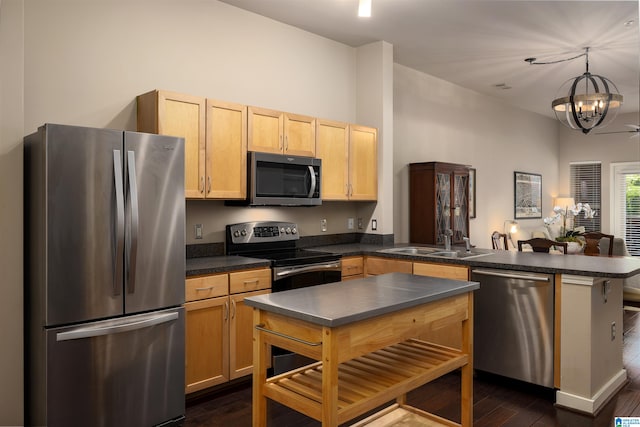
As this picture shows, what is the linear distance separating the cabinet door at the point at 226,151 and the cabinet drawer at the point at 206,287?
63 cm

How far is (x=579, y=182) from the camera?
358 inches

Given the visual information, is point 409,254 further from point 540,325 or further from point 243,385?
point 243,385

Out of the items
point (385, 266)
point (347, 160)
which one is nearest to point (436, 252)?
point (385, 266)

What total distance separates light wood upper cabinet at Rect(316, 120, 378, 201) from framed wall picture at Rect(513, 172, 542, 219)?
161 inches

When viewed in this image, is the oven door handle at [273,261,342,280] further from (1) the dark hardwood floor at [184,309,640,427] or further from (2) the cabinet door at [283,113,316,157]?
(2) the cabinet door at [283,113,316,157]

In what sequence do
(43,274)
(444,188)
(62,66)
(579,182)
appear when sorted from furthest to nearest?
(579,182)
(444,188)
(62,66)
(43,274)

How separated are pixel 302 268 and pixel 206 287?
832 mm

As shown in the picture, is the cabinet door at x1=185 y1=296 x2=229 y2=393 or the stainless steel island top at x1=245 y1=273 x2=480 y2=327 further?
the cabinet door at x1=185 y1=296 x2=229 y2=393

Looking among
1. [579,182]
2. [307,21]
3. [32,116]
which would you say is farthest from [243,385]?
[579,182]

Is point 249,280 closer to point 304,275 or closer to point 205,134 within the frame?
point 304,275

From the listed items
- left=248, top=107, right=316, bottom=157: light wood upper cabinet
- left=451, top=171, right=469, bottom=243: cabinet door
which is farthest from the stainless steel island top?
left=451, top=171, right=469, bottom=243: cabinet door

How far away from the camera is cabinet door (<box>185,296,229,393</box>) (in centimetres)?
303

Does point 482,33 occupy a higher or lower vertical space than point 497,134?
higher

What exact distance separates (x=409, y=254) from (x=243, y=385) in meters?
1.69
